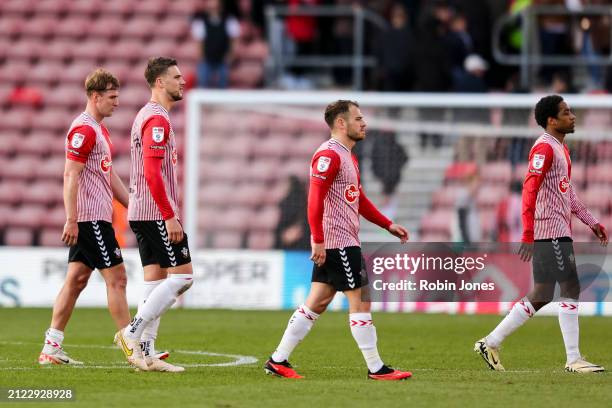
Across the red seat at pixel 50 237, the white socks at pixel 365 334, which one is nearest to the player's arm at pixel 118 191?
the white socks at pixel 365 334

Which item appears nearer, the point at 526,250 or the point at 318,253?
the point at 318,253

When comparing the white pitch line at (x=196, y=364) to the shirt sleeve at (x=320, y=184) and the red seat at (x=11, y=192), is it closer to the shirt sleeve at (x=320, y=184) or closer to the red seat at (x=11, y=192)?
the shirt sleeve at (x=320, y=184)

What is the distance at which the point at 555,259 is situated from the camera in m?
10.3

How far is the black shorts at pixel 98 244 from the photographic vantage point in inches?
404

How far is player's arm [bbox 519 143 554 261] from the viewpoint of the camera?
1024 cm

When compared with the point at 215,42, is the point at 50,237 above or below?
below

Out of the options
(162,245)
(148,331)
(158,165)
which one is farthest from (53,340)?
(158,165)

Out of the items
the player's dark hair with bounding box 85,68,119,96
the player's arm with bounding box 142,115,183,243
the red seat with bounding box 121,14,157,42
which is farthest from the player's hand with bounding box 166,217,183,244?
the red seat with bounding box 121,14,157,42

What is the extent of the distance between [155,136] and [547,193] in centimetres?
314

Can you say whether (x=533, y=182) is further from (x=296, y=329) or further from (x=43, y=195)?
(x=43, y=195)

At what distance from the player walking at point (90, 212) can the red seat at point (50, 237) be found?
10743mm

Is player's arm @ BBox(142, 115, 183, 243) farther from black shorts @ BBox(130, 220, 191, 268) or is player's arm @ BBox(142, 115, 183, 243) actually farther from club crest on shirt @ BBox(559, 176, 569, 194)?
club crest on shirt @ BBox(559, 176, 569, 194)

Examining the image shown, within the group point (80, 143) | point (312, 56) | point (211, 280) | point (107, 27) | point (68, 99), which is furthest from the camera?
point (107, 27)

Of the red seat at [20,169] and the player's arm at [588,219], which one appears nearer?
the player's arm at [588,219]
